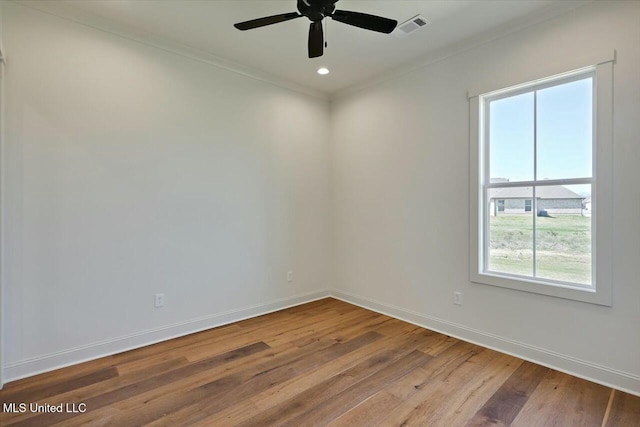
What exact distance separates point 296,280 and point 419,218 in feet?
5.69

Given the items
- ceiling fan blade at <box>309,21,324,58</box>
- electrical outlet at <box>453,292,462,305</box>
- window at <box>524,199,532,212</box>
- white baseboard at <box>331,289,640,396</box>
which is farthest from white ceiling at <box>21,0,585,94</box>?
white baseboard at <box>331,289,640,396</box>

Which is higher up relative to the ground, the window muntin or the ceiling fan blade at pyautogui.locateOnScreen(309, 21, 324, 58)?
the ceiling fan blade at pyautogui.locateOnScreen(309, 21, 324, 58)

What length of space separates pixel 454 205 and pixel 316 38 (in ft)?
6.47

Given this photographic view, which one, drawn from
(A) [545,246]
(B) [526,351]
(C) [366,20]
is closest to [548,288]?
(A) [545,246]

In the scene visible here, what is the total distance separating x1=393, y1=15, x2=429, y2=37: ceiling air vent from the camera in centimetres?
260

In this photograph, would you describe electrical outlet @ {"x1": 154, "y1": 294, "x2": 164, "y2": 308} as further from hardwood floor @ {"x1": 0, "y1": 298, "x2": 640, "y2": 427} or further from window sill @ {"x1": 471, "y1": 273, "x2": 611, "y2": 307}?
window sill @ {"x1": 471, "y1": 273, "x2": 611, "y2": 307}

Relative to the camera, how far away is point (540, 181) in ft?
8.52

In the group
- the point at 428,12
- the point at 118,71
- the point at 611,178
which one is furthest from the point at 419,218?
the point at 118,71

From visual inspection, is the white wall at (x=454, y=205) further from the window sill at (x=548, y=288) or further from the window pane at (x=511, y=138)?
the window pane at (x=511, y=138)

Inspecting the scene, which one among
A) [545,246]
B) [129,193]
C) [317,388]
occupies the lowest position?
[317,388]

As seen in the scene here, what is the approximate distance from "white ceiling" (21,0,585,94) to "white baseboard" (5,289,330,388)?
269 centimetres

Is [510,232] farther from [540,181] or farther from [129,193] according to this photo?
[129,193]

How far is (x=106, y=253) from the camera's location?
2.66 metres

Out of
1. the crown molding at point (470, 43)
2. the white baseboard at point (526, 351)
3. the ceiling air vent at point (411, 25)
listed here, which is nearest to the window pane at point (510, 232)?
the white baseboard at point (526, 351)
